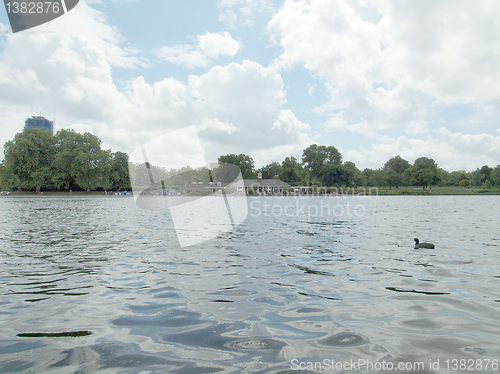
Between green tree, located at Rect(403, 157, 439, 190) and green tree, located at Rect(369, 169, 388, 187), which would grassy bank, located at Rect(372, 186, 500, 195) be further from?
green tree, located at Rect(403, 157, 439, 190)

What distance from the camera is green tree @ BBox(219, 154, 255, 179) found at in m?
125

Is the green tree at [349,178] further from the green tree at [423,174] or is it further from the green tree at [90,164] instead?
the green tree at [90,164]

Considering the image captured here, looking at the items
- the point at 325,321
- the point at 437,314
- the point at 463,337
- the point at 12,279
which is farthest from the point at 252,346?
the point at 12,279

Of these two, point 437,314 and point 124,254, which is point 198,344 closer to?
point 437,314

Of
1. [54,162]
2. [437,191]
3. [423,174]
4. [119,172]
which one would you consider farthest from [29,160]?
[437,191]

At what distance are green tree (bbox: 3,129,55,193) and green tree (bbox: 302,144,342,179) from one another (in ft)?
295

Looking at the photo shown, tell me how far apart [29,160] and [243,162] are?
74641mm

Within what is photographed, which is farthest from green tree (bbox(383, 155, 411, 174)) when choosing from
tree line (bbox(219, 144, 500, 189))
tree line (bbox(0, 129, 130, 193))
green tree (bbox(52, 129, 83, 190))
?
green tree (bbox(52, 129, 83, 190))

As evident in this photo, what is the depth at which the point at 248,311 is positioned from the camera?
4293 millimetres

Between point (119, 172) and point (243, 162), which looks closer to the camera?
point (119, 172)

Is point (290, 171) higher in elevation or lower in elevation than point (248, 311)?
higher

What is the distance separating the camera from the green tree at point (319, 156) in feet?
406

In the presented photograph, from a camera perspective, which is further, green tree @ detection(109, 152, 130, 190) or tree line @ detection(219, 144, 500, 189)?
tree line @ detection(219, 144, 500, 189)

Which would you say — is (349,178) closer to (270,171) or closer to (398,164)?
(270,171)
